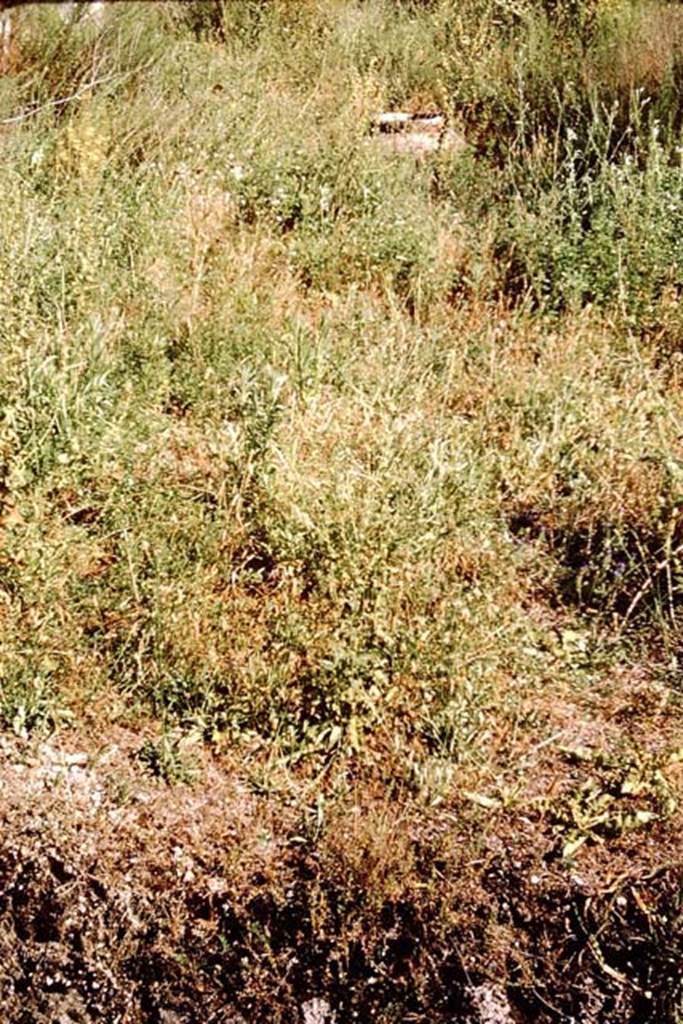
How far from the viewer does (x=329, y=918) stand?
2521 millimetres

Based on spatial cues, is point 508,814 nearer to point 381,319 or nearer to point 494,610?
point 494,610

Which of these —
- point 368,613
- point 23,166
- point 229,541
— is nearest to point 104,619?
point 229,541

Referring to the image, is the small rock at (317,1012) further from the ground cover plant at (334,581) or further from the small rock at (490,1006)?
the small rock at (490,1006)

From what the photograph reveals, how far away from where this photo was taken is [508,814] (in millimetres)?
2723

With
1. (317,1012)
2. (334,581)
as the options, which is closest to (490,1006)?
(317,1012)

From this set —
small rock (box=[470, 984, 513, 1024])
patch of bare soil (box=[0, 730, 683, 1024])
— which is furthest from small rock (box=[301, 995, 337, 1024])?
small rock (box=[470, 984, 513, 1024])

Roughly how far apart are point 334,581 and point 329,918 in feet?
3.04

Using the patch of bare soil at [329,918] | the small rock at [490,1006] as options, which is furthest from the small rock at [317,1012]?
the small rock at [490,1006]

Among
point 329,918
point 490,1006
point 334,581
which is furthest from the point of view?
point 334,581

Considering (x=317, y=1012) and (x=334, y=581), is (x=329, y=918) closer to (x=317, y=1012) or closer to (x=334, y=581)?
(x=317, y=1012)

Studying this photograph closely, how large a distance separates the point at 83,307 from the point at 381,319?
3.88 ft

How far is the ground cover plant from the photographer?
252 cm

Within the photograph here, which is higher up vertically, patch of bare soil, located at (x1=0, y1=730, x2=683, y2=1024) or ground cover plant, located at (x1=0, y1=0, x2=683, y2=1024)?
ground cover plant, located at (x1=0, y1=0, x2=683, y2=1024)

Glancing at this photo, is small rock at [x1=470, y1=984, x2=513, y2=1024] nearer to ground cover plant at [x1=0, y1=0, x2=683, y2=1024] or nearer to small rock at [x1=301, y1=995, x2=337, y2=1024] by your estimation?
ground cover plant at [x1=0, y1=0, x2=683, y2=1024]
